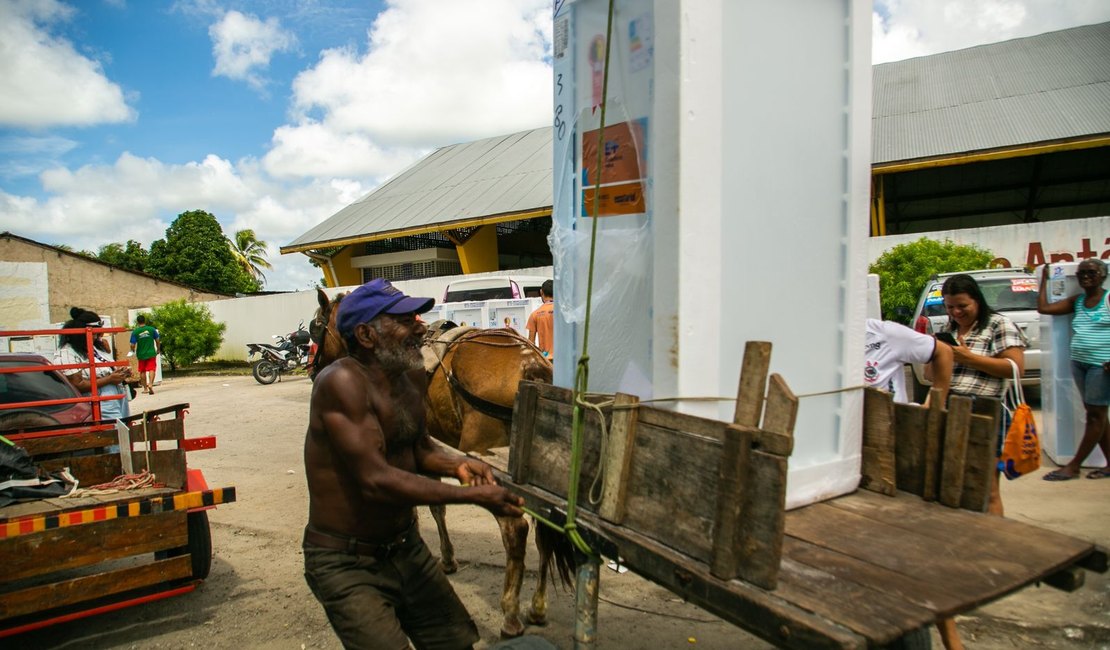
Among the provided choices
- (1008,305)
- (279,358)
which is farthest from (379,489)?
(279,358)

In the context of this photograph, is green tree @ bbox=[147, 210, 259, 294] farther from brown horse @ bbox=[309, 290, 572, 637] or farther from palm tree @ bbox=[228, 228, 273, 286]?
brown horse @ bbox=[309, 290, 572, 637]

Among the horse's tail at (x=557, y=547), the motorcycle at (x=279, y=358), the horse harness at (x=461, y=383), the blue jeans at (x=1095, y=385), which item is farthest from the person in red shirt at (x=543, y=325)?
the motorcycle at (x=279, y=358)

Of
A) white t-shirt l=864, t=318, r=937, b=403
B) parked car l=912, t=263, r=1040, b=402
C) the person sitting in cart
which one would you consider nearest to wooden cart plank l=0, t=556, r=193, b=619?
the person sitting in cart

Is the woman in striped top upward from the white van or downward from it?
downward

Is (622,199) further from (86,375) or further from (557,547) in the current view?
(86,375)

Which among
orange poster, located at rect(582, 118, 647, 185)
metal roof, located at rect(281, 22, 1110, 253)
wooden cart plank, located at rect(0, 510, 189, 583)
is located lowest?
wooden cart plank, located at rect(0, 510, 189, 583)

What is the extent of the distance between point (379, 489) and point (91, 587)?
237 centimetres

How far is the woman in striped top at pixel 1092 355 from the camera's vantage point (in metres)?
5.29

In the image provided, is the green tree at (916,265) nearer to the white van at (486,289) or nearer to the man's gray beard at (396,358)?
the white van at (486,289)

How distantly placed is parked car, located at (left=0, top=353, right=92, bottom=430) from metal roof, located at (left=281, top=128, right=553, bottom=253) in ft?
47.4

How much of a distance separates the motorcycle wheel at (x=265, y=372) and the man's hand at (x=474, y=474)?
1553 centimetres

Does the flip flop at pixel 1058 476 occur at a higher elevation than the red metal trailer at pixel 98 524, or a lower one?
lower

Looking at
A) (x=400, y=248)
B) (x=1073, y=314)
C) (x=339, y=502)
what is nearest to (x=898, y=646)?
(x=339, y=502)

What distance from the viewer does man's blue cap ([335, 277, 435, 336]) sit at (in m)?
2.34
